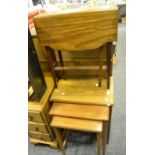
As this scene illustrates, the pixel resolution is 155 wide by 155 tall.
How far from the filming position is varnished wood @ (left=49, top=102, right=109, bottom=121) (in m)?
1.12

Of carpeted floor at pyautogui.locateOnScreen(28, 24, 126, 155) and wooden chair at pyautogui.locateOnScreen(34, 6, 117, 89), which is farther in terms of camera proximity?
carpeted floor at pyautogui.locateOnScreen(28, 24, 126, 155)

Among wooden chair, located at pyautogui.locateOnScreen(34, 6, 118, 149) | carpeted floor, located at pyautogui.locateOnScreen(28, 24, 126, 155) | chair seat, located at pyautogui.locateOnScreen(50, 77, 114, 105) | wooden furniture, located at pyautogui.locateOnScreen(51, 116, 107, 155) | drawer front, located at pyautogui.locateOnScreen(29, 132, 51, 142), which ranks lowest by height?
carpeted floor, located at pyautogui.locateOnScreen(28, 24, 126, 155)

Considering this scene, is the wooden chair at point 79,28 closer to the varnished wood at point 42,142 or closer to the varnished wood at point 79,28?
the varnished wood at point 79,28

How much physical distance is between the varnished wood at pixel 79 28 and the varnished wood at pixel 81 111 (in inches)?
17.6

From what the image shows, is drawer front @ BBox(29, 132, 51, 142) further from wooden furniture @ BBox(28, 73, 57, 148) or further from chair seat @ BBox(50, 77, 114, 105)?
chair seat @ BBox(50, 77, 114, 105)

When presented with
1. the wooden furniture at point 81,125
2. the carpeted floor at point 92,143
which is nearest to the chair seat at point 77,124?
the wooden furniture at point 81,125

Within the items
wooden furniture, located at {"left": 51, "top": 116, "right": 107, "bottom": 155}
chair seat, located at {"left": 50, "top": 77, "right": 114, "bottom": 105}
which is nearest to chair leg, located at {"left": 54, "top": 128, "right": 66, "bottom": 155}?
wooden furniture, located at {"left": 51, "top": 116, "right": 107, "bottom": 155}

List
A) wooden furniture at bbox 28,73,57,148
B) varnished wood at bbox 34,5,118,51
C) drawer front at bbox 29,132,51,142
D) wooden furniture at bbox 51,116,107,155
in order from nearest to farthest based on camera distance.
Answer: varnished wood at bbox 34,5,118,51
wooden furniture at bbox 51,116,107,155
wooden furniture at bbox 28,73,57,148
drawer front at bbox 29,132,51,142

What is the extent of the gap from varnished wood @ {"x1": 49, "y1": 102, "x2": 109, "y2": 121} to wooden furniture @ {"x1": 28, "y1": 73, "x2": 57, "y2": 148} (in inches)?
2.9

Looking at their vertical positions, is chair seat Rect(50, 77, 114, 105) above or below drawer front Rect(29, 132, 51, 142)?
above

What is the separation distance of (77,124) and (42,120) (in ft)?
0.98

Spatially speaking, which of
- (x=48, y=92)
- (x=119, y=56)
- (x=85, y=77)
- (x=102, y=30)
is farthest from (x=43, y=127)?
(x=119, y=56)

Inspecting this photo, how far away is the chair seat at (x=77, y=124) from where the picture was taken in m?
1.09
